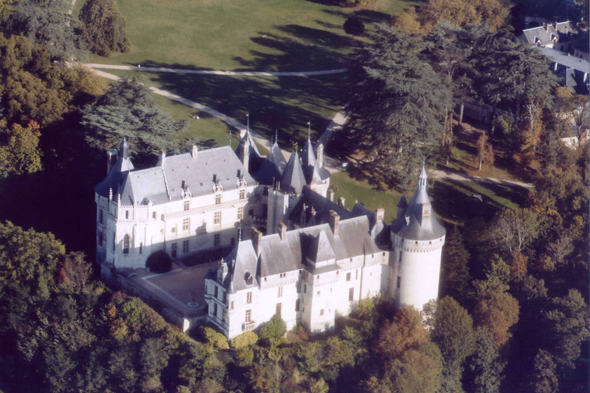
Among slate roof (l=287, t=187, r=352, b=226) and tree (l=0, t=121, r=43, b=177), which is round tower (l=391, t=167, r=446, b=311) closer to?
slate roof (l=287, t=187, r=352, b=226)

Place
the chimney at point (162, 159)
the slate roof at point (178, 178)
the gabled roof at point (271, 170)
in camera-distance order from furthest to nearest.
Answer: the gabled roof at point (271, 170)
the chimney at point (162, 159)
the slate roof at point (178, 178)

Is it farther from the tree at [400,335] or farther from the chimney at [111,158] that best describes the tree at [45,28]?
the tree at [400,335]

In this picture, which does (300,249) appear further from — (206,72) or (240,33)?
(240,33)

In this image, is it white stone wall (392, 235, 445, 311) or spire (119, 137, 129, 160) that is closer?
white stone wall (392, 235, 445, 311)

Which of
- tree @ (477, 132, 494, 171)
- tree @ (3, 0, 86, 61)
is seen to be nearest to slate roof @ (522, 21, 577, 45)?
tree @ (477, 132, 494, 171)

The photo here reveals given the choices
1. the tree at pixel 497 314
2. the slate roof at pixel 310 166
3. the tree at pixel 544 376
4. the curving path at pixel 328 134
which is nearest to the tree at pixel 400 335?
the tree at pixel 497 314

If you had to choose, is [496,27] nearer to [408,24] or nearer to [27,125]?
[408,24]
